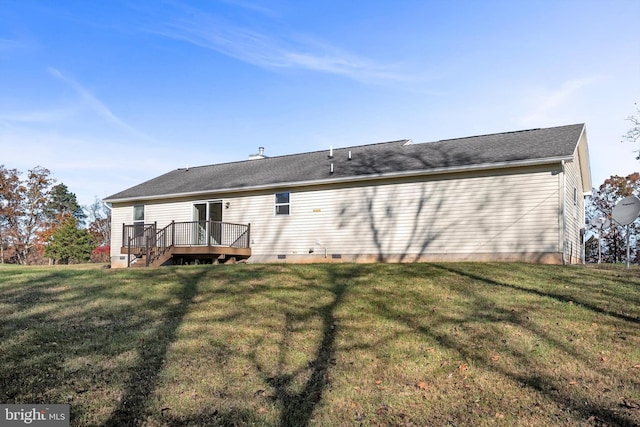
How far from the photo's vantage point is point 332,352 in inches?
204

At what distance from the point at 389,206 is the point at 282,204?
402cm

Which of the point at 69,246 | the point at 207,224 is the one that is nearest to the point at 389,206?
the point at 207,224

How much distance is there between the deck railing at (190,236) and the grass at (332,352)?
738 centimetres

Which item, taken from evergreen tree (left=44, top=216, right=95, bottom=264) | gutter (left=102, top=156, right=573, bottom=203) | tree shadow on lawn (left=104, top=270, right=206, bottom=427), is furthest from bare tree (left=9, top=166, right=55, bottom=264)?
tree shadow on lawn (left=104, top=270, right=206, bottom=427)

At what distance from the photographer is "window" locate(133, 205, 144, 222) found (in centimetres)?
1914

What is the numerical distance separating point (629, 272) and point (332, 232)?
8286 mm

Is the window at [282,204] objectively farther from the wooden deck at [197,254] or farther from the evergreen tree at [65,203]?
the evergreen tree at [65,203]

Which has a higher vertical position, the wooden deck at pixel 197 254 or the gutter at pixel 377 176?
the gutter at pixel 377 176

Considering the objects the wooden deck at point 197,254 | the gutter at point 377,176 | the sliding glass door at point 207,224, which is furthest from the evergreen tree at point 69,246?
the sliding glass door at point 207,224

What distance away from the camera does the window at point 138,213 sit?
19141 mm

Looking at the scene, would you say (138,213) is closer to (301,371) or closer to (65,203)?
(301,371)

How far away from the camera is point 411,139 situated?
18.3 m

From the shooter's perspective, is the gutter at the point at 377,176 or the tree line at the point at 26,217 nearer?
the gutter at the point at 377,176

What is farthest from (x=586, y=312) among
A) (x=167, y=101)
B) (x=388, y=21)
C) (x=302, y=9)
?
(x=167, y=101)
